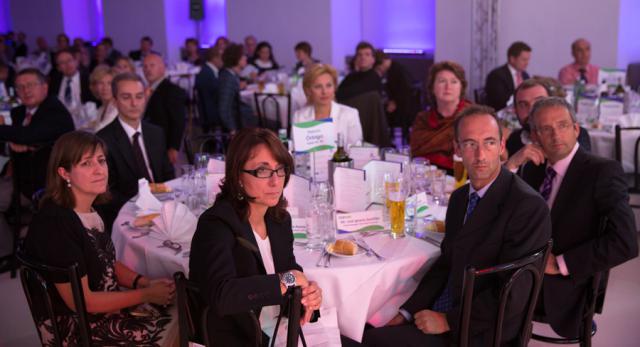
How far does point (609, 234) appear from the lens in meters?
2.53

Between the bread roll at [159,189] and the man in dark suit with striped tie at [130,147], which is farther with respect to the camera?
the man in dark suit with striped tie at [130,147]

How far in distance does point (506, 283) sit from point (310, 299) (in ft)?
2.04

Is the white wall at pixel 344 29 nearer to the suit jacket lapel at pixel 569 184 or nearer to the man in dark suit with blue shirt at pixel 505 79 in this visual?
the man in dark suit with blue shirt at pixel 505 79

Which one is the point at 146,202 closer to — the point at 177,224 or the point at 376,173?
the point at 177,224

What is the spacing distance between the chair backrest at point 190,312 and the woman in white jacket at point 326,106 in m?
2.61

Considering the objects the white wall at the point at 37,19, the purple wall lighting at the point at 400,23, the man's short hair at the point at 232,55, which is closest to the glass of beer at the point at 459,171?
the man's short hair at the point at 232,55

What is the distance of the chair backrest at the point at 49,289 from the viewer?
214cm

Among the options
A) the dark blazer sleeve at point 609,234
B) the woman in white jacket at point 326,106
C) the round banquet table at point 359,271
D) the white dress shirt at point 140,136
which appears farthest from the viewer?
the woman in white jacket at point 326,106

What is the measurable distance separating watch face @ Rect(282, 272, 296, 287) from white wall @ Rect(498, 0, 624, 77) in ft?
23.6

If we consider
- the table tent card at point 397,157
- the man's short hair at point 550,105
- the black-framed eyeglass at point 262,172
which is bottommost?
the table tent card at point 397,157

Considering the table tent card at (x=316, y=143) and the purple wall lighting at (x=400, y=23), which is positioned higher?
the purple wall lighting at (x=400, y=23)

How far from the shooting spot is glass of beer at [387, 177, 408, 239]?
267cm

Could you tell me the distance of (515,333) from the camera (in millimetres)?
2357

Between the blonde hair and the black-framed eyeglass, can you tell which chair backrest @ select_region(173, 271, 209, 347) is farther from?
the blonde hair
